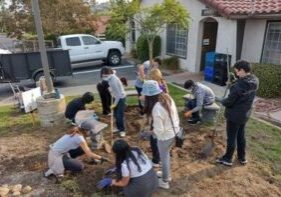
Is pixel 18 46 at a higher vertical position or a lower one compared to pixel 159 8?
lower

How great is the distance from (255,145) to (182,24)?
208 inches

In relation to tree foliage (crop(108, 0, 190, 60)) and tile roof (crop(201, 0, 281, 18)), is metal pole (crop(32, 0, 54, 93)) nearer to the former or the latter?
tree foliage (crop(108, 0, 190, 60))

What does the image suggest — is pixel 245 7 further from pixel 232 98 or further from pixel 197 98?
pixel 232 98

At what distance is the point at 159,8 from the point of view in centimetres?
978

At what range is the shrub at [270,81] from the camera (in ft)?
31.7

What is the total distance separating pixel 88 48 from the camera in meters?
15.6

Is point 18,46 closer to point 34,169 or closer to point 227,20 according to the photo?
point 227,20

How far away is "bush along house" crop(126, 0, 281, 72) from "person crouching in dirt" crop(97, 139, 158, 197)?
757 cm

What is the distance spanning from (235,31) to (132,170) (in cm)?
865

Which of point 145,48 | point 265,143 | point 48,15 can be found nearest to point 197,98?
point 265,143

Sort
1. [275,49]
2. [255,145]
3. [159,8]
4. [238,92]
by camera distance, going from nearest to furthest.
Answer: [238,92]
[255,145]
[159,8]
[275,49]

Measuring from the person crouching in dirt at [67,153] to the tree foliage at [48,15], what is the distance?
563 inches

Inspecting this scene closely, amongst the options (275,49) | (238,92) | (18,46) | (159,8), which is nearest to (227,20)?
(275,49)

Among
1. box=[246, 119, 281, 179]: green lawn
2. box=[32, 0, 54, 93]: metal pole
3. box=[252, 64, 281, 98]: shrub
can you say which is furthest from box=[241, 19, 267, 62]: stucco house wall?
box=[32, 0, 54, 93]: metal pole
